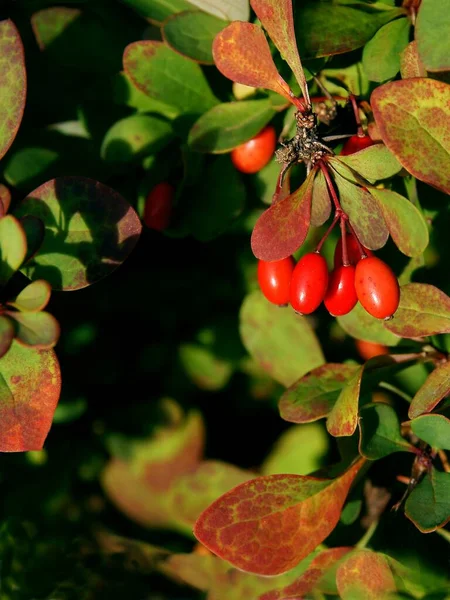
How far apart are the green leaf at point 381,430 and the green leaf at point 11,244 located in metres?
0.56

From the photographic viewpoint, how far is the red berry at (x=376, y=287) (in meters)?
0.97

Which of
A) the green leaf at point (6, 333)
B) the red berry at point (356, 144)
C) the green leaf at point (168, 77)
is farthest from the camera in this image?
the green leaf at point (168, 77)

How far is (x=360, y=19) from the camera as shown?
1.08 m

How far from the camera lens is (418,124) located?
932 mm

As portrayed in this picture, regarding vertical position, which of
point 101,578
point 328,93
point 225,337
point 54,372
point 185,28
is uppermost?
point 185,28

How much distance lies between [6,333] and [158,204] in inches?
17.3

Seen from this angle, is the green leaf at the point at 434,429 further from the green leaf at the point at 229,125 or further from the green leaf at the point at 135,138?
the green leaf at the point at 135,138

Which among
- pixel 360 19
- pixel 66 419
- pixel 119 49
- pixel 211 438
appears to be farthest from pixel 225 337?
pixel 360 19

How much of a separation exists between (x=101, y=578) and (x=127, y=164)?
0.88 metres

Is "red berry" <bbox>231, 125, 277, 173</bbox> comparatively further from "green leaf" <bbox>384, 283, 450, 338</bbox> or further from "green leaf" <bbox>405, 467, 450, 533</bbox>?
"green leaf" <bbox>405, 467, 450, 533</bbox>

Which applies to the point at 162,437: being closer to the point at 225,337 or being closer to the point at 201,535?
the point at 225,337

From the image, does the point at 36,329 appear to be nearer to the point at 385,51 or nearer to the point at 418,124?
the point at 418,124

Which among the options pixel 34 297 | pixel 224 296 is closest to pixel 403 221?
pixel 34 297

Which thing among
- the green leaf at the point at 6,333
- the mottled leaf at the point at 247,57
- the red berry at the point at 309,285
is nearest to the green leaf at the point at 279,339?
the red berry at the point at 309,285
